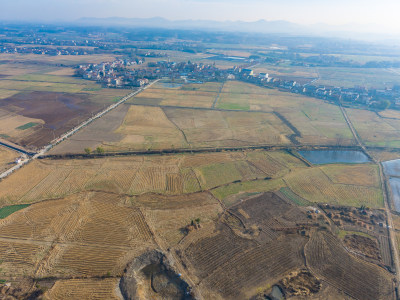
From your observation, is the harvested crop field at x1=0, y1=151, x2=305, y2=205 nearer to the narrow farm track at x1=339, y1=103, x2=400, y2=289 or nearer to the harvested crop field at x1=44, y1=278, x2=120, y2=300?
the narrow farm track at x1=339, y1=103, x2=400, y2=289

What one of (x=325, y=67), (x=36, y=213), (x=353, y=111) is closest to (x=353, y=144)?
(x=353, y=111)

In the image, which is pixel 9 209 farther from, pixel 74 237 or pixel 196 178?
pixel 196 178

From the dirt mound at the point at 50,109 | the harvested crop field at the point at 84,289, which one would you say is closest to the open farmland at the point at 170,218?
the harvested crop field at the point at 84,289

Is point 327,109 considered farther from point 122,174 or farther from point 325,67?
point 325,67

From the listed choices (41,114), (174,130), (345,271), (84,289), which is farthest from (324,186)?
(41,114)

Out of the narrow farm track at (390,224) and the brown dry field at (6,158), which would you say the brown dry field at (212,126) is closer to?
the brown dry field at (6,158)

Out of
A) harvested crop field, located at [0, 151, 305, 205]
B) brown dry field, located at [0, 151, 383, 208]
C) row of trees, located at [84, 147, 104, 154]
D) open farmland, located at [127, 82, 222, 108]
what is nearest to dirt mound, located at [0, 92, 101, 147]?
row of trees, located at [84, 147, 104, 154]
